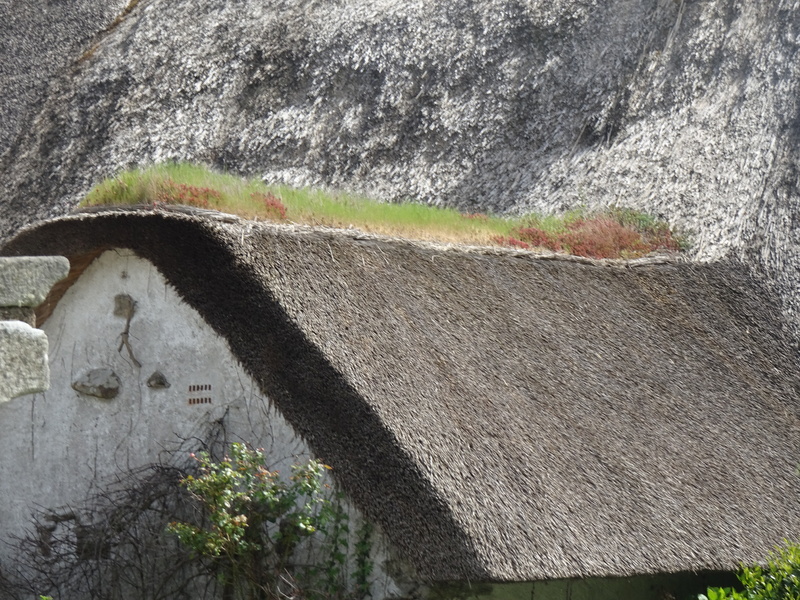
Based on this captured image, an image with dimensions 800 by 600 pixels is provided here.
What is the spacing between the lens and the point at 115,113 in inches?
449

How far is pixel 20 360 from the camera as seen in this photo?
11.8 ft

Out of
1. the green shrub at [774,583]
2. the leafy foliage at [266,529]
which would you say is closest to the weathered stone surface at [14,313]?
the leafy foliage at [266,529]

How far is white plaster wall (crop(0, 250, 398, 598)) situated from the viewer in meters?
6.52

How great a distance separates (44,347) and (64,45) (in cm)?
1025

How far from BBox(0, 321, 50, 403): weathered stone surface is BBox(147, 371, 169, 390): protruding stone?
3035 millimetres

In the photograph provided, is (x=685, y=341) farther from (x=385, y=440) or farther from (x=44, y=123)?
(x=44, y=123)

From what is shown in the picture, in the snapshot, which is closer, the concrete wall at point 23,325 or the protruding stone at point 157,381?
the concrete wall at point 23,325

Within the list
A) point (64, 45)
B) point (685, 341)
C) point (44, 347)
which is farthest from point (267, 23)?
point (44, 347)

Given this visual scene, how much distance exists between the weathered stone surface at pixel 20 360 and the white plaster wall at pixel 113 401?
272 cm

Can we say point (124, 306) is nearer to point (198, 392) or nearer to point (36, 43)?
point (198, 392)

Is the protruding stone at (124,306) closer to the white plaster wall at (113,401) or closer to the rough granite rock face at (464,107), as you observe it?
the white plaster wall at (113,401)

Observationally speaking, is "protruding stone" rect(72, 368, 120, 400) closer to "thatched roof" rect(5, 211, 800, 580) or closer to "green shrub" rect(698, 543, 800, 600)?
"thatched roof" rect(5, 211, 800, 580)

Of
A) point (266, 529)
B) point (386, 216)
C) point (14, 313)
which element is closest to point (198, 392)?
point (266, 529)

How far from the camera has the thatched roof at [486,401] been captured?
5633 mm
